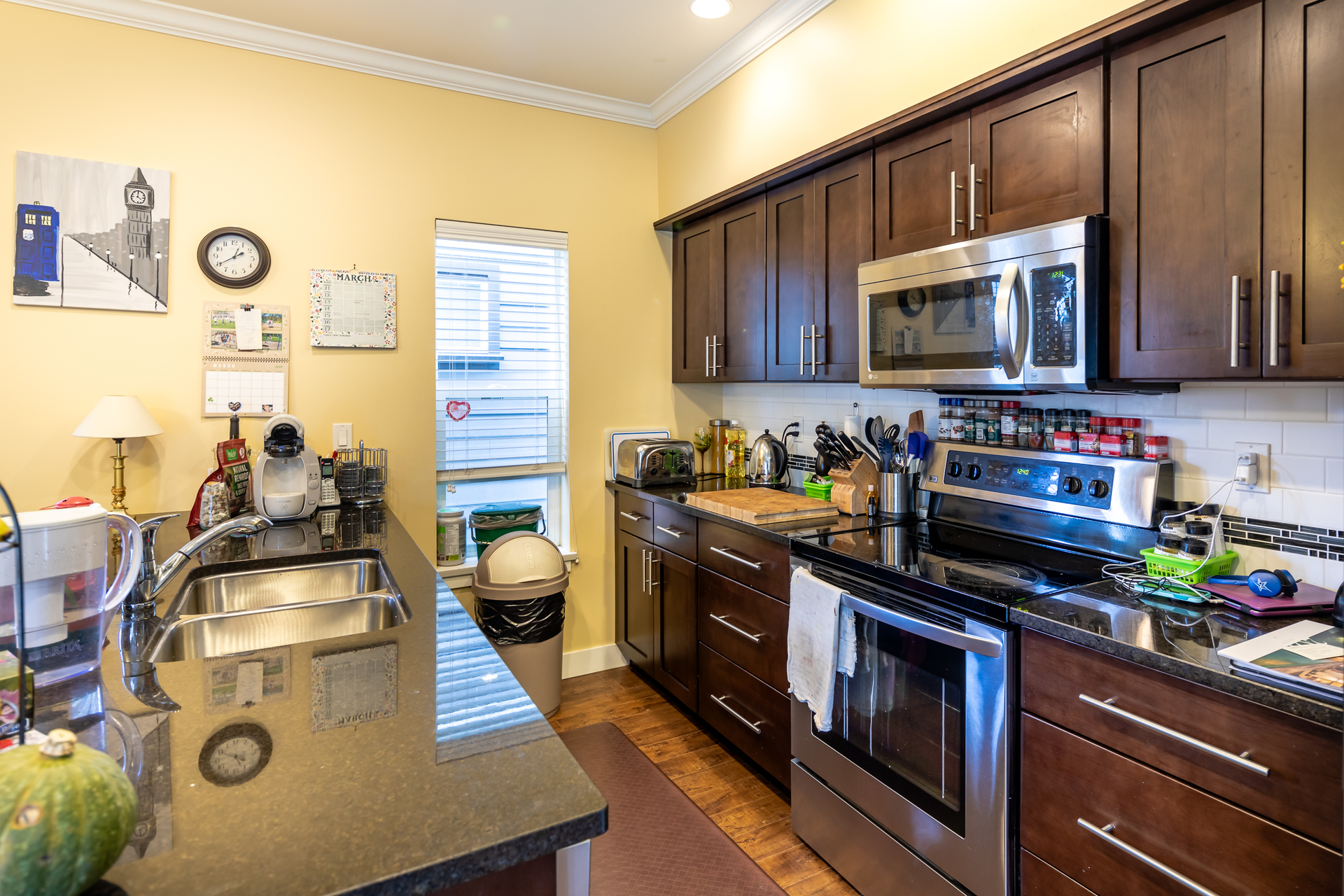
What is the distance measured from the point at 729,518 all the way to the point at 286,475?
63.6 inches

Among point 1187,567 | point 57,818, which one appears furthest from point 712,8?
point 57,818

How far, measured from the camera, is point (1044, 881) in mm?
1513

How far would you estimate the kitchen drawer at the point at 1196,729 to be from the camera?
110 centimetres

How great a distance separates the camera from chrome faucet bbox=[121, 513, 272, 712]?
116 centimetres

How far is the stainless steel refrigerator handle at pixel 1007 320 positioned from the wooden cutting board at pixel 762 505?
0.88 m

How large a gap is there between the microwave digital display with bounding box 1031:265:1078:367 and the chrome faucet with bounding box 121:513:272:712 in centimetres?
187

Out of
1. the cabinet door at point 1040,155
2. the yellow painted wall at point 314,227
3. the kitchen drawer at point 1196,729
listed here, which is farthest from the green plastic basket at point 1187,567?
the yellow painted wall at point 314,227

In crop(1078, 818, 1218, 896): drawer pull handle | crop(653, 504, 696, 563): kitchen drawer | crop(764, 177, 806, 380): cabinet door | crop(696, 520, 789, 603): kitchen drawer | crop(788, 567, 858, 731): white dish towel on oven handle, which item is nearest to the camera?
crop(1078, 818, 1218, 896): drawer pull handle

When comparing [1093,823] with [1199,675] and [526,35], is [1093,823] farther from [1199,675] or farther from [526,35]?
[526,35]

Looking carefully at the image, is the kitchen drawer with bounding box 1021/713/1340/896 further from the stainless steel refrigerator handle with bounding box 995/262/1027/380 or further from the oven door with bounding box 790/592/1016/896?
the stainless steel refrigerator handle with bounding box 995/262/1027/380

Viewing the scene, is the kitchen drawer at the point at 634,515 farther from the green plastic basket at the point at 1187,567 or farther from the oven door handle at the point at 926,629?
the green plastic basket at the point at 1187,567

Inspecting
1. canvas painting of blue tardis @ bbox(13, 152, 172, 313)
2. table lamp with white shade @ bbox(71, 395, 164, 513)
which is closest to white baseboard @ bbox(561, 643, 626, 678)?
table lamp with white shade @ bbox(71, 395, 164, 513)

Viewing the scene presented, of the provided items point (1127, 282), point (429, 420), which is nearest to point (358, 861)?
point (1127, 282)

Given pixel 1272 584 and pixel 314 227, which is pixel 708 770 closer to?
pixel 1272 584
